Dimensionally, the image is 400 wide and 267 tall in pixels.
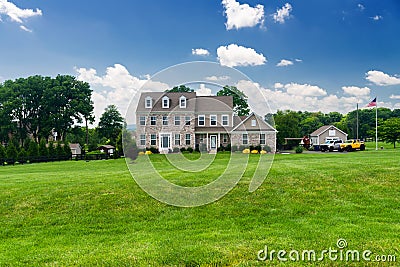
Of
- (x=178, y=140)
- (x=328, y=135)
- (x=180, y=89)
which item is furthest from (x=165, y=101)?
(x=328, y=135)

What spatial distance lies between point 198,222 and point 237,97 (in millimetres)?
3005

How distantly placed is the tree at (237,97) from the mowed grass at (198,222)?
47.2 inches

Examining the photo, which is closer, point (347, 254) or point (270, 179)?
point (347, 254)

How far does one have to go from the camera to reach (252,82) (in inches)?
223

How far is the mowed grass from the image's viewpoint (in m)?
5.48

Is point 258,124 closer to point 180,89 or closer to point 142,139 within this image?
point 180,89

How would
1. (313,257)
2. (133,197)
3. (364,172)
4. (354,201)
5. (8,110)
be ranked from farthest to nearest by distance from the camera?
(8,110), (364,172), (133,197), (354,201), (313,257)

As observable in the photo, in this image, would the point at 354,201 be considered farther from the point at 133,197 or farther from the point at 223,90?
the point at 133,197

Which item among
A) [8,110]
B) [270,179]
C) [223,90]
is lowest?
[270,179]

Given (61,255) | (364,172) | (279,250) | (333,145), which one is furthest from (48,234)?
(333,145)

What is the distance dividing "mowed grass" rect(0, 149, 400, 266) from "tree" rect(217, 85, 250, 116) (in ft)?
3.93

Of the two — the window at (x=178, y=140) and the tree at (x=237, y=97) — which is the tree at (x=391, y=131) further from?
the tree at (x=237, y=97)

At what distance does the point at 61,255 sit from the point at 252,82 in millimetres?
4550

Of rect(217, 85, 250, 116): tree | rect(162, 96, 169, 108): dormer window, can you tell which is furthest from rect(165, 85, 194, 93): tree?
rect(162, 96, 169, 108): dormer window
